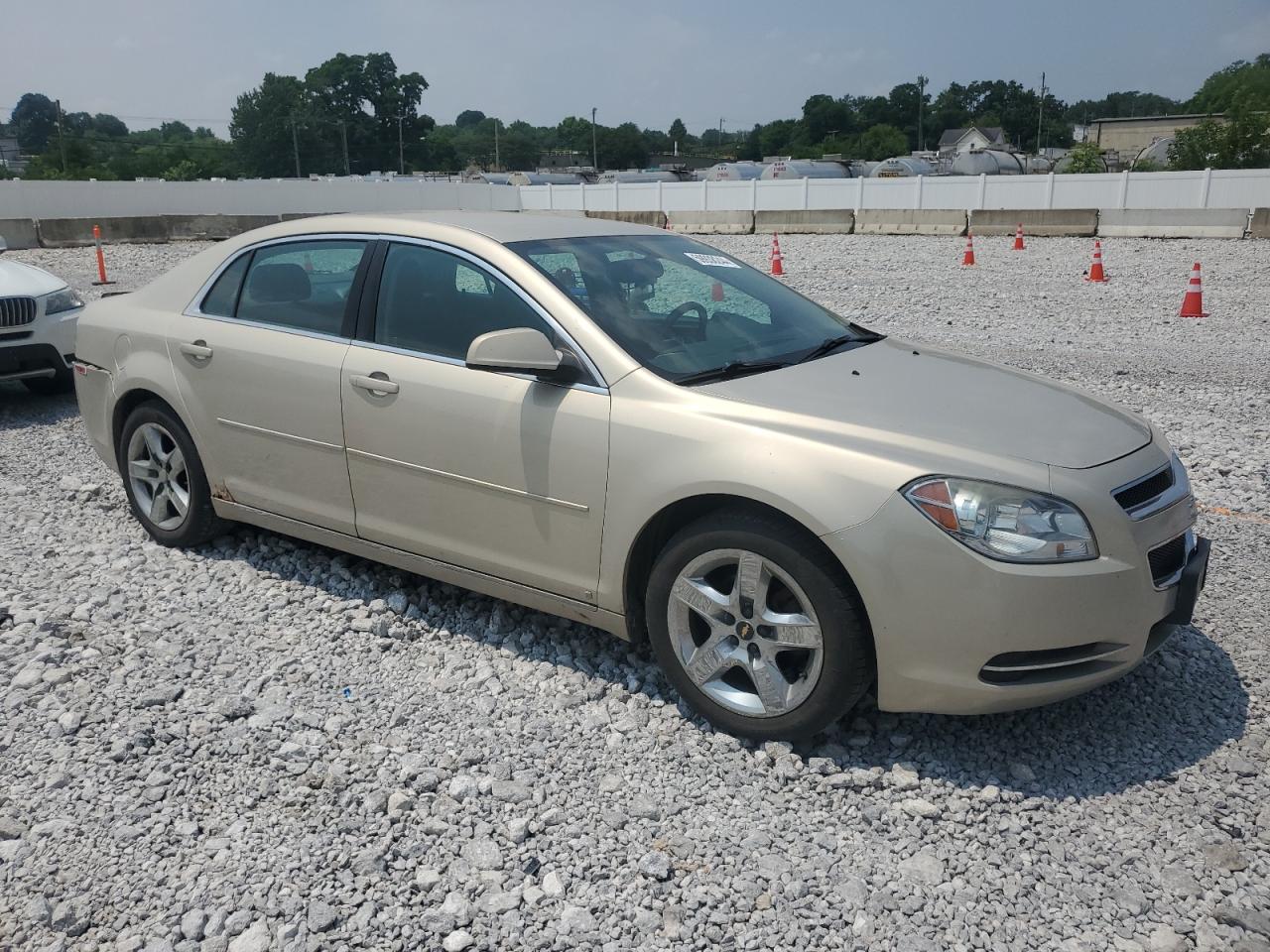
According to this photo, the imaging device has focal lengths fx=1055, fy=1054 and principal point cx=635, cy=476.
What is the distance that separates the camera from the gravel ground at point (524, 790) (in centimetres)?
280

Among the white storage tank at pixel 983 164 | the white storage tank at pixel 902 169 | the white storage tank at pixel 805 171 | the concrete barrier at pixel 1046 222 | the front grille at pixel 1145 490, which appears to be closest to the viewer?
the front grille at pixel 1145 490

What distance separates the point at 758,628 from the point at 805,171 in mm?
52156

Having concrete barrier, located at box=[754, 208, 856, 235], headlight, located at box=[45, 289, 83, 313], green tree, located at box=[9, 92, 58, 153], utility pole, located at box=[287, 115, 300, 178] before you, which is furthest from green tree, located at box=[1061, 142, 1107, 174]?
green tree, located at box=[9, 92, 58, 153]

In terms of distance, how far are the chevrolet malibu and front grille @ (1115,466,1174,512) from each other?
0.01m

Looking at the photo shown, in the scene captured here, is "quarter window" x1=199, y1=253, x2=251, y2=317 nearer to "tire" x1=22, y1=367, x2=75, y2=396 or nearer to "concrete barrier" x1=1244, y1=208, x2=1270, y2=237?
"tire" x1=22, y1=367, x2=75, y2=396

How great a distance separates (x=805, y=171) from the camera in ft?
172

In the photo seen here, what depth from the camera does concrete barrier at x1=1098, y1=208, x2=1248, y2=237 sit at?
23.0 metres

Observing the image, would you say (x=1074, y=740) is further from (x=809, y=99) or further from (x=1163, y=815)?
(x=809, y=99)

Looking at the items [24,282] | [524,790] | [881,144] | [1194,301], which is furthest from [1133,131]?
[524,790]

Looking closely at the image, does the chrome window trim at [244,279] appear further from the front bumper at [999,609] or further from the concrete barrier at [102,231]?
the concrete barrier at [102,231]

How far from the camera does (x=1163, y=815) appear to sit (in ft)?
10.4

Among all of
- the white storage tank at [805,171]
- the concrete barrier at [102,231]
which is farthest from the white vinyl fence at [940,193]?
the concrete barrier at [102,231]

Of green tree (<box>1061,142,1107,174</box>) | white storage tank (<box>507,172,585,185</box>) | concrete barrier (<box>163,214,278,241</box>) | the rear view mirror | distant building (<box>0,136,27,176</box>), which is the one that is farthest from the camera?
distant building (<box>0,136,27,176</box>)

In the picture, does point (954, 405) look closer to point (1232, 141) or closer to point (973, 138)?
point (1232, 141)
